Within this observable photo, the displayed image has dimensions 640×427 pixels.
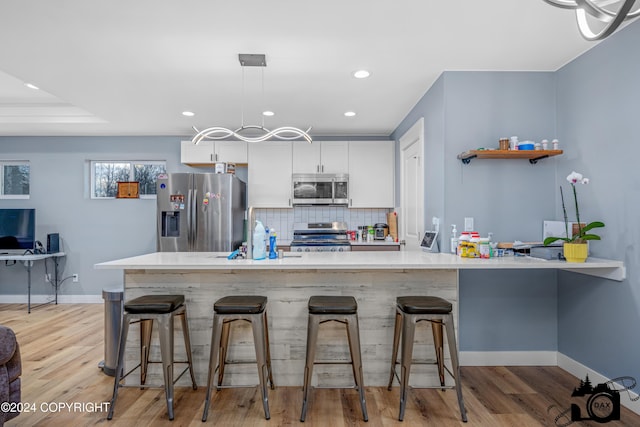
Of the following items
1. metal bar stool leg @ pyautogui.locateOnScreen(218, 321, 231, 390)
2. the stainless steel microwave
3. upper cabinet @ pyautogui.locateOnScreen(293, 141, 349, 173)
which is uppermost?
upper cabinet @ pyautogui.locateOnScreen(293, 141, 349, 173)

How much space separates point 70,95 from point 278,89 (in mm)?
2063

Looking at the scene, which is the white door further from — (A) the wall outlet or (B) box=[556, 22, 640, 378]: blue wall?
(B) box=[556, 22, 640, 378]: blue wall

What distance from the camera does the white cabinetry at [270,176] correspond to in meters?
4.79

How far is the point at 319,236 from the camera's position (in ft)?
16.0

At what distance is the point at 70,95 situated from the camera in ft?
11.4

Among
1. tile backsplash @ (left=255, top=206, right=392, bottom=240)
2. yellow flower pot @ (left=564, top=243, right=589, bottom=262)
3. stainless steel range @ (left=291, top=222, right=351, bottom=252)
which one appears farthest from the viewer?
tile backsplash @ (left=255, top=206, right=392, bottom=240)

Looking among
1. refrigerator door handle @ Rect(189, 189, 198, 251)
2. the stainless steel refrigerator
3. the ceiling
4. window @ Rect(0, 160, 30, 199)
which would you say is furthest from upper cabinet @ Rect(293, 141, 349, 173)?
window @ Rect(0, 160, 30, 199)

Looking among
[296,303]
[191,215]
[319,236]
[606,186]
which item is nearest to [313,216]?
[319,236]

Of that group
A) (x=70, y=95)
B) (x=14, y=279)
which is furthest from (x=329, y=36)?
(x=14, y=279)

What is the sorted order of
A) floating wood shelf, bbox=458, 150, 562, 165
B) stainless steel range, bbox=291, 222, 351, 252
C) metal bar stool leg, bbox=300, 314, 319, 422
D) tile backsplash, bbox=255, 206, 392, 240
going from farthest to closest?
tile backsplash, bbox=255, 206, 392, 240 < stainless steel range, bbox=291, 222, 351, 252 < floating wood shelf, bbox=458, 150, 562, 165 < metal bar stool leg, bbox=300, 314, 319, 422

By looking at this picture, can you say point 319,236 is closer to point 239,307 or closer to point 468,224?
point 468,224

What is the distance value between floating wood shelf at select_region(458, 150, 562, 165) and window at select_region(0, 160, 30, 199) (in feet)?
19.2

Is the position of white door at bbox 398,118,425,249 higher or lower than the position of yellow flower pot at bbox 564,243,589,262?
higher

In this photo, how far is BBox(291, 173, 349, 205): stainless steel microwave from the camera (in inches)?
186
